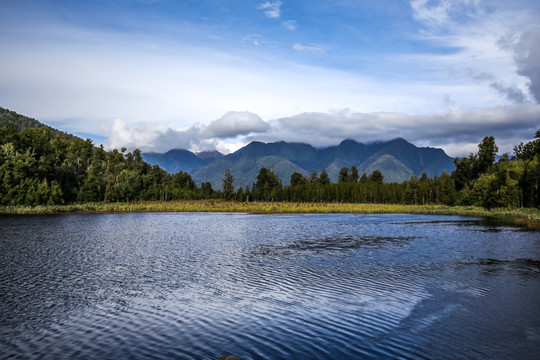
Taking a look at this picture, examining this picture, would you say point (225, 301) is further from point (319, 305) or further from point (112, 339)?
point (112, 339)

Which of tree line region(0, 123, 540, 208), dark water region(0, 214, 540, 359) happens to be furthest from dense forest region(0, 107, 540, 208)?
dark water region(0, 214, 540, 359)

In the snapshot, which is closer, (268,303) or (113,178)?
(268,303)

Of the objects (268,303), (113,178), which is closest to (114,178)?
(113,178)

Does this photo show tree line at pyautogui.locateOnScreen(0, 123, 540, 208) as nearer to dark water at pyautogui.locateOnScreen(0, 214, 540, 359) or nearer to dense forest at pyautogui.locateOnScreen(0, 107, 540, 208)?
dense forest at pyautogui.locateOnScreen(0, 107, 540, 208)

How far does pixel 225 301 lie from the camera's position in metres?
19.9

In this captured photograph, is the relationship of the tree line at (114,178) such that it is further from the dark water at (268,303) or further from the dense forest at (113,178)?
the dark water at (268,303)

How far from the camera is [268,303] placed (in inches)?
768

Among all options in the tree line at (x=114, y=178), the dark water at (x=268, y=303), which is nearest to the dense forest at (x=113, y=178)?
the tree line at (x=114, y=178)

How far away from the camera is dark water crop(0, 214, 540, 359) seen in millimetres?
13883

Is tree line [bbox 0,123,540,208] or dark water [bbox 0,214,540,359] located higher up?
tree line [bbox 0,123,540,208]

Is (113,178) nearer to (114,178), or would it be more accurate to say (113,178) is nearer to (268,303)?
(114,178)

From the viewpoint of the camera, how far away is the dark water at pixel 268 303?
13883 mm

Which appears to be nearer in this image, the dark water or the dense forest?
A: the dark water

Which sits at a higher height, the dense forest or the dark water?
the dense forest
